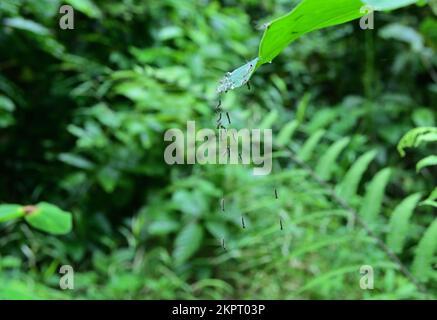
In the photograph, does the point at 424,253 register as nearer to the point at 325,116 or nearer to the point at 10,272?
the point at 325,116

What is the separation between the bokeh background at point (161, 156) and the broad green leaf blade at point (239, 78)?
796mm

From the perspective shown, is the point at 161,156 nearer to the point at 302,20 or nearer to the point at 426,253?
the point at 426,253

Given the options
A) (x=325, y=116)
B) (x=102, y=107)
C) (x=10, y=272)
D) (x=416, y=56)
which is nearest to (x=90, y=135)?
(x=102, y=107)

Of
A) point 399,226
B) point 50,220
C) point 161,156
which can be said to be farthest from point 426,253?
point 161,156

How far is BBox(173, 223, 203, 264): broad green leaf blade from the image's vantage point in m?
1.33

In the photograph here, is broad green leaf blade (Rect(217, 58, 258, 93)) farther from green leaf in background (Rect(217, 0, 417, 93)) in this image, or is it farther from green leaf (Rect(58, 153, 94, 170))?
green leaf (Rect(58, 153, 94, 170))

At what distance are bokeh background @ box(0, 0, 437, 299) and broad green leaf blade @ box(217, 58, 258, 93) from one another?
2.61ft

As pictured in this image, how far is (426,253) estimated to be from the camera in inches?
30.0

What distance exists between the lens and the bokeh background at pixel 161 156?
1.31 m

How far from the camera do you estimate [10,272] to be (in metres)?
1.28

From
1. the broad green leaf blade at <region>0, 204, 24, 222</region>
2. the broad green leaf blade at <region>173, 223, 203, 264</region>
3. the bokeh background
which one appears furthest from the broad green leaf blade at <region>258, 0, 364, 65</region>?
the broad green leaf blade at <region>173, 223, 203, 264</region>

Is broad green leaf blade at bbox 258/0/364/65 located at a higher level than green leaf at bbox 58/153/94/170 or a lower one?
lower

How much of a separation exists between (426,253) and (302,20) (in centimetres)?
56
